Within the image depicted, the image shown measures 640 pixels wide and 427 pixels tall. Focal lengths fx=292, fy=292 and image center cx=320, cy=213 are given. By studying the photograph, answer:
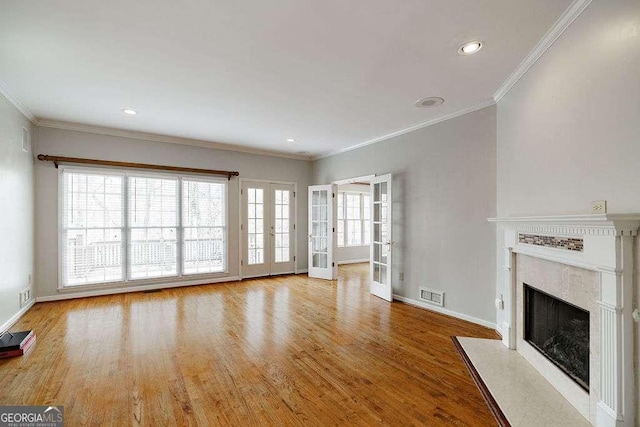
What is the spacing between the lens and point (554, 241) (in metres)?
2.17

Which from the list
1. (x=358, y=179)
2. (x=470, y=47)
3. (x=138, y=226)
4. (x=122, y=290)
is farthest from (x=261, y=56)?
(x=122, y=290)

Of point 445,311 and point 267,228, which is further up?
point 267,228

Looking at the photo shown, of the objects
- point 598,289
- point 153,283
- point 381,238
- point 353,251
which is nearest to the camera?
point 598,289

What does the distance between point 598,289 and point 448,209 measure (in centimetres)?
227

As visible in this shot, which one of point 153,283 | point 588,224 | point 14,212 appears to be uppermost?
point 14,212

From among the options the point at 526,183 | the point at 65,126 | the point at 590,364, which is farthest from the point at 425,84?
the point at 65,126

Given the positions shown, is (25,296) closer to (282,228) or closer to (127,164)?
(127,164)

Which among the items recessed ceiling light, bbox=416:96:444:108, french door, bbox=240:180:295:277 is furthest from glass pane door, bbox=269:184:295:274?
recessed ceiling light, bbox=416:96:444:108

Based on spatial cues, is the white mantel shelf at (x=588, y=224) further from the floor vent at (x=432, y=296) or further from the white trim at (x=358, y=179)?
the white trim at (x=358, y=179)

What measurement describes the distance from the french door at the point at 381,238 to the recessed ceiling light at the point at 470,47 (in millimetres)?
2324

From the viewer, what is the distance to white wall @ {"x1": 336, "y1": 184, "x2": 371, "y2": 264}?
27.7 ft

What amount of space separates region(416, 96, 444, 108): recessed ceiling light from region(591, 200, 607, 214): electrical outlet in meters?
2.07

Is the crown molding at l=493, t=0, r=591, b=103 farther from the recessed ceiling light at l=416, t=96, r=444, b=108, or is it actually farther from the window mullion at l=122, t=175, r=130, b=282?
the window mullion at l=122, t=175, r=130, b=282

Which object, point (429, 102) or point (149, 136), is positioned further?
point (149, 136)
